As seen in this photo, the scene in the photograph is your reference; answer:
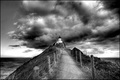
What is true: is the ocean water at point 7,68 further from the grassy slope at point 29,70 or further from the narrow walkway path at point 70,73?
the narrow walkway path at point 70,73

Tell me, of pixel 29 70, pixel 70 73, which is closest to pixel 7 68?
pixel 29 70

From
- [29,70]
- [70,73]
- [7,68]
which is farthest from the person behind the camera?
[7,68]

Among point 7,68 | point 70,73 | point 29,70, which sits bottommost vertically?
point 7,68

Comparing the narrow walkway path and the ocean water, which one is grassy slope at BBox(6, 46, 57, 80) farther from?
the ocean water

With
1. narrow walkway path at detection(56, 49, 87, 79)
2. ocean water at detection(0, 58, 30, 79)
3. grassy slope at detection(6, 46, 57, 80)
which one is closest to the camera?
narrow walkway path at detection(56, 49, 87, 79)

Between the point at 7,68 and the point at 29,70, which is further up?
the point at 29,70

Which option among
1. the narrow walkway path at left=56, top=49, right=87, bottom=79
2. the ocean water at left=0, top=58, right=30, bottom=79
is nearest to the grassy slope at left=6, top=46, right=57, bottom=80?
the narrow walkway path at left=56, top=49, right=87, bottom=79

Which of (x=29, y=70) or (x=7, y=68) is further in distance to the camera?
(x=7, y=68)

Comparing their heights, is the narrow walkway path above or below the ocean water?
above

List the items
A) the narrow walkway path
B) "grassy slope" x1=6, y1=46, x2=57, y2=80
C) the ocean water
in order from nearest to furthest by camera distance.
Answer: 1. the narrow walkway path
2. "grassy slope" x1=6, y1=46, x2=57, y2=80
3. the ocean water

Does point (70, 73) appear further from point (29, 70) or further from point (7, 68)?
point (7, 68)

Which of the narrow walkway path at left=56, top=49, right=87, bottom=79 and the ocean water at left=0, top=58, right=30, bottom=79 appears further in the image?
the ocean water at left=0, top=58, right=30, bottom=79

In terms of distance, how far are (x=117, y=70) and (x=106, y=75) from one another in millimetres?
1537

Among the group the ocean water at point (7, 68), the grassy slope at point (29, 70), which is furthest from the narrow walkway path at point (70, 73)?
the ocean water at point (7, 68)
